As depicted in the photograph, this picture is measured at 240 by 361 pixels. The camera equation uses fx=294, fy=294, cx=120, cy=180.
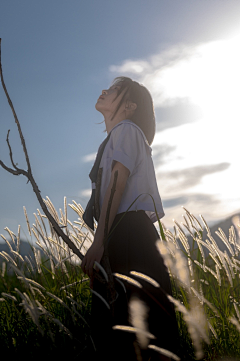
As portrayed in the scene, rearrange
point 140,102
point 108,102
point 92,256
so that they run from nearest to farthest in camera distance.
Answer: point 92,256 → point 108,102 → point 140,102

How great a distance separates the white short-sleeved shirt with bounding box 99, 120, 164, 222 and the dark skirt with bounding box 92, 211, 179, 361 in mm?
73

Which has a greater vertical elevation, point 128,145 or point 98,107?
point 98,107

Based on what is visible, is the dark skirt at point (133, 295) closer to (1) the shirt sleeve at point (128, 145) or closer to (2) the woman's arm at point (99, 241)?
(2) the woman's arm at point (99, 241)

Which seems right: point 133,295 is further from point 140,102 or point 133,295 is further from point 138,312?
point 140,102

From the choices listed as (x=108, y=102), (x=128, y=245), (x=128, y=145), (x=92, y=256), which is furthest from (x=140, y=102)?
(x=92, y=256)

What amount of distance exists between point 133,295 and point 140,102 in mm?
1305

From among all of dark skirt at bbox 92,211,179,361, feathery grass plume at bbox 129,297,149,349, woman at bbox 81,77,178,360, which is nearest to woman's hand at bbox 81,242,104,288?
woman at bbox 81,77,178,360

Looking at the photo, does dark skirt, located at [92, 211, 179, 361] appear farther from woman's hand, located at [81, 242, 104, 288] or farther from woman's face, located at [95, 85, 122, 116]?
woman's face, located at [95, 85, 122, 116]

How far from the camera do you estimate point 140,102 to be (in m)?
2.08

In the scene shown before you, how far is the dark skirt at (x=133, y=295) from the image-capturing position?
4.18 feet

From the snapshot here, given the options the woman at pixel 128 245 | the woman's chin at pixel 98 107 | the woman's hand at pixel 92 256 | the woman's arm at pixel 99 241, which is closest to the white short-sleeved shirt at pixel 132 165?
the woman at pixel 128 245

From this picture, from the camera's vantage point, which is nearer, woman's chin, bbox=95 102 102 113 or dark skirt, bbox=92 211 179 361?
dark skirt, bbox=92 211 179 361

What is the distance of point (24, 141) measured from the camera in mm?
1073

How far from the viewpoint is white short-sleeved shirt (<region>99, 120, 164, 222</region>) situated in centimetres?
151
